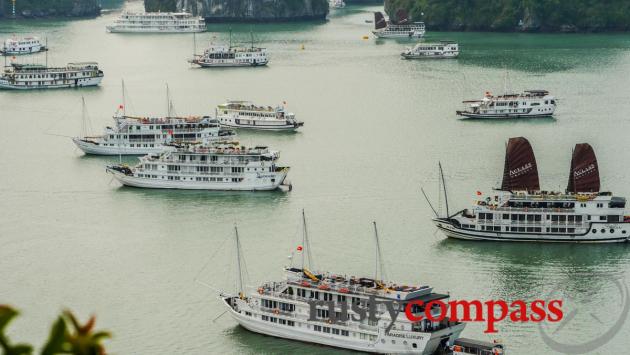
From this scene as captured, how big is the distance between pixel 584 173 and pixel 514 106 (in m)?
26.2

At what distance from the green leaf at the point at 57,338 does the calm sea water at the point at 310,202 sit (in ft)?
69.3

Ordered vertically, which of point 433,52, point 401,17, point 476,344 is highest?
point 401,17

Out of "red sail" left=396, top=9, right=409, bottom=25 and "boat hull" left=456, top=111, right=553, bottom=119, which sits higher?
"red sail" left=396, top=9, right=409, bottom=25

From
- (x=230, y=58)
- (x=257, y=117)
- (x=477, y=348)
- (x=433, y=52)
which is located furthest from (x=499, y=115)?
(x=477, y=348)

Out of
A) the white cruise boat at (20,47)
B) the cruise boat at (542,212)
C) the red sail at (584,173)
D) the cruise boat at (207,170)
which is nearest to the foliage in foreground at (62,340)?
the cruise boat at (542,212)

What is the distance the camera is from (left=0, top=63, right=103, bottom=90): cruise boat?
73875mm

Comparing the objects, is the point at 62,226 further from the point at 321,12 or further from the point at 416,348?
the point at 321,12

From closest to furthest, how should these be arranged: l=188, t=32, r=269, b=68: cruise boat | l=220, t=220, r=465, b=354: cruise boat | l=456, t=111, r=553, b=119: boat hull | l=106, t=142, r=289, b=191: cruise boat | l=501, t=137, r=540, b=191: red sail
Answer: l=220, t=220, r=465, b=354: cruise boat, l=501, t=137, r=540, b=191: red sail, l=106, t=142, r=289, b=191: cruise boat, l=456, t=111, r=553, b=119: boat hull, l=188, t=32, r=269, b=68: cruise boat

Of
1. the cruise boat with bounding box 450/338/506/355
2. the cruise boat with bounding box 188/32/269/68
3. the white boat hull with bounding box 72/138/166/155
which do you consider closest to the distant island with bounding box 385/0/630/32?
the cruise boat with bounding box 188/32/269/68

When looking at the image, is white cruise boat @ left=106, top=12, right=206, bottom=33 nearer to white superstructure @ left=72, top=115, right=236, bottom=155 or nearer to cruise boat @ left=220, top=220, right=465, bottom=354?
white superstructure @ left=72, top=115, right=236, bottom=155

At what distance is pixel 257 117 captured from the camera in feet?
188

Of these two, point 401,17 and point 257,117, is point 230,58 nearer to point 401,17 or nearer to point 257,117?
point 257,117

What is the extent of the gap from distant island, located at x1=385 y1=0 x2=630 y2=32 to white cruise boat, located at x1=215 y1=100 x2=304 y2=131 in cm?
5459

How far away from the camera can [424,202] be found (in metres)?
38.9
